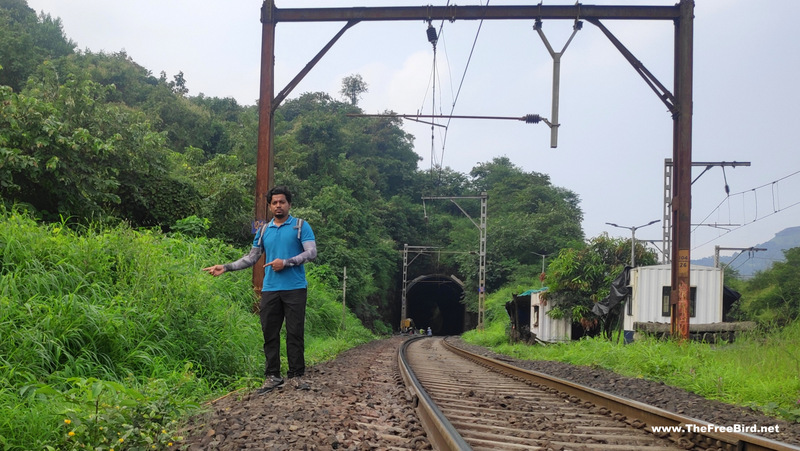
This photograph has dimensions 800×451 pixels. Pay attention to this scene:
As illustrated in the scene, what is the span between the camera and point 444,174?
73.9 m

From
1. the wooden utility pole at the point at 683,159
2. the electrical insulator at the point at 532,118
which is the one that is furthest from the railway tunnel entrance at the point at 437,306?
the wooden utility pole at the point at 683,159

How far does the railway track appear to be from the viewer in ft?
12.6

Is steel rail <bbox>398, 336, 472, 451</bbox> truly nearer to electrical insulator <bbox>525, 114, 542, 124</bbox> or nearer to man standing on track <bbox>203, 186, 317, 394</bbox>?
man standing on track <bbox>203, 186, 317, 394</bbox>

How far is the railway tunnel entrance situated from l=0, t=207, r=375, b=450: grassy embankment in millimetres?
50589

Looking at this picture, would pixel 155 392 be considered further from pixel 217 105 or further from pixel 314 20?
pixel 217 105

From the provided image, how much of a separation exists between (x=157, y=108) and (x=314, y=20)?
28319 mm

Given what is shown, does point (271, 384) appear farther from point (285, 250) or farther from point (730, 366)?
point (730, 366)

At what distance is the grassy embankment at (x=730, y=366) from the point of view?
6.20 m

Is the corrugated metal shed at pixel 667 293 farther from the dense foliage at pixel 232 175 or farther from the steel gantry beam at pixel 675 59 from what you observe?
the dense foliage at pixel 232 175

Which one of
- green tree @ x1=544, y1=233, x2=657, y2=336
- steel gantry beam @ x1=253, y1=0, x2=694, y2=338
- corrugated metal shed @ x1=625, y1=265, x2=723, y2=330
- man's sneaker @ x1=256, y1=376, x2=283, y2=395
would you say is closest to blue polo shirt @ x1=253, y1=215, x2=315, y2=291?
man's sneaker @ x1=256, y1=376, x2=283, y2=395

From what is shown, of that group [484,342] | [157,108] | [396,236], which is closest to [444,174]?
[396,236]

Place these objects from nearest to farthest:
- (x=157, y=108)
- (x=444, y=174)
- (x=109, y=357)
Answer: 1. (x=109, y=357)
2. (x=157, y=108)
3. (x=444, y=174)

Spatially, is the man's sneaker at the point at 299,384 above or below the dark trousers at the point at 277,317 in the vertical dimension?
below

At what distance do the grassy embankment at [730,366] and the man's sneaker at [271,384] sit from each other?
4286 mm
